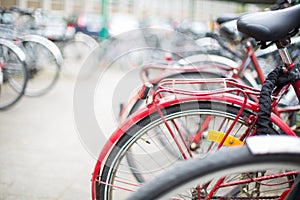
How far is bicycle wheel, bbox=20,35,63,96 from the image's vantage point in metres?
5.37

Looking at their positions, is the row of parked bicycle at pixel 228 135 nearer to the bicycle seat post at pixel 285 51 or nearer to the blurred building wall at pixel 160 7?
the bicycle seat post at pixel 285 51

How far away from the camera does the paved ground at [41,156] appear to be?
8.60 ft

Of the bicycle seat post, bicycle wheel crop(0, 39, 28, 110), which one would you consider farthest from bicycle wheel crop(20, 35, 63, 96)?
the bicycle seat post

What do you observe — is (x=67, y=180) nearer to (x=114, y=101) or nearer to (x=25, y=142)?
(x=114, y=101)

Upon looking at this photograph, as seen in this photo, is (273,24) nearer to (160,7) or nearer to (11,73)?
(11,73)

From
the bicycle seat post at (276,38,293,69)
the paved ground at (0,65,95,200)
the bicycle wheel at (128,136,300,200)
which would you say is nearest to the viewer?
the bicycle wheel at (128,136,300,200)

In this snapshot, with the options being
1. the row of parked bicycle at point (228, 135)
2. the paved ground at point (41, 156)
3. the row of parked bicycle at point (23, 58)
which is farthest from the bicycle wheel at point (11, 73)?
the row of parked bicycle at point (228, 135)

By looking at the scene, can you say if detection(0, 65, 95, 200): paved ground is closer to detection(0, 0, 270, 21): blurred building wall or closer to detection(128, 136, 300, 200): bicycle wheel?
detection(128, 136, 300, 200): bicycle wheel

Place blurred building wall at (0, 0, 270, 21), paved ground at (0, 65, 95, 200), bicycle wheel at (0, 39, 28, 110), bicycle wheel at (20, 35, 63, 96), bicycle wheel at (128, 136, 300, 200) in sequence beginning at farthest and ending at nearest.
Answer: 1. blurred building wall at (0, 0, 270, 21)
2. bicycle wheel at (20, 35, 63, 96)
3. bicycle wheel at (0, 39, 28, 110)
4. paved ground at (0, 65, 95, 200)
5. bicycle wheel at (128, 136, 300, 200)

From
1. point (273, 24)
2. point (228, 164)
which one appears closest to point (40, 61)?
point (273, 24)

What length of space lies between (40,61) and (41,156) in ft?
9.08

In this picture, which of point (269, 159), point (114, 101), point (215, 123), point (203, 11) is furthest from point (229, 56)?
point (203, 11)

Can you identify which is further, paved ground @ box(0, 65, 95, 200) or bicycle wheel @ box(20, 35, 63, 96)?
bicycle wheel @ box(20, 35, 63, 96)

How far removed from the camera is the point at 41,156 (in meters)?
3.22
